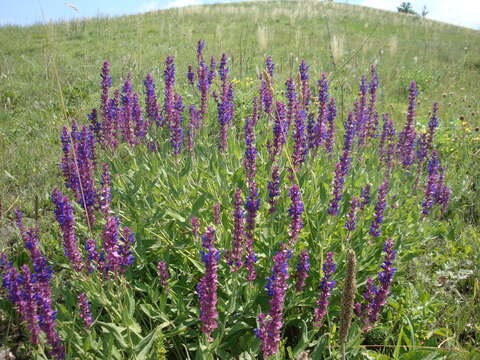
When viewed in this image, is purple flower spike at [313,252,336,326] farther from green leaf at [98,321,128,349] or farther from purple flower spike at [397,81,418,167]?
purple flower spike at [397,81,418,167]

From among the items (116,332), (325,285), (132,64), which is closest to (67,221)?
(116,332)

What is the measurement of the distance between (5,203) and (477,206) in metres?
5.33

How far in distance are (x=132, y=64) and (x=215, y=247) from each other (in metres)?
6.98

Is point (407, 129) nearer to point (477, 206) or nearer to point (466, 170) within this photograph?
point (477, 206)

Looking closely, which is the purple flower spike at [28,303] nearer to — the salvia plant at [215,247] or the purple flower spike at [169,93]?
the salvia plant at [215,247]

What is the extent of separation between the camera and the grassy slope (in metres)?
5.34

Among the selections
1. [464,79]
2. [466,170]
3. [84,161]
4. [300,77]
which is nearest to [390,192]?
[300,77]

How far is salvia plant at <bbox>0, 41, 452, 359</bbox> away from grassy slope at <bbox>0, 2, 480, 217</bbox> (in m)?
0.98

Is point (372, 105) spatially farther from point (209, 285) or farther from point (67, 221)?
point (67, 221)

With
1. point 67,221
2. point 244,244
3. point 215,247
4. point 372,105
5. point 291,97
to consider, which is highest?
point 291,97

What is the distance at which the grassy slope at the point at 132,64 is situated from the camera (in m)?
5.34

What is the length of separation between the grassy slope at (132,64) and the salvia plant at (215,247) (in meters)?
0.98

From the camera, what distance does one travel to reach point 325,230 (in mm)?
2863

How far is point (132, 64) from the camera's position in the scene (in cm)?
856
